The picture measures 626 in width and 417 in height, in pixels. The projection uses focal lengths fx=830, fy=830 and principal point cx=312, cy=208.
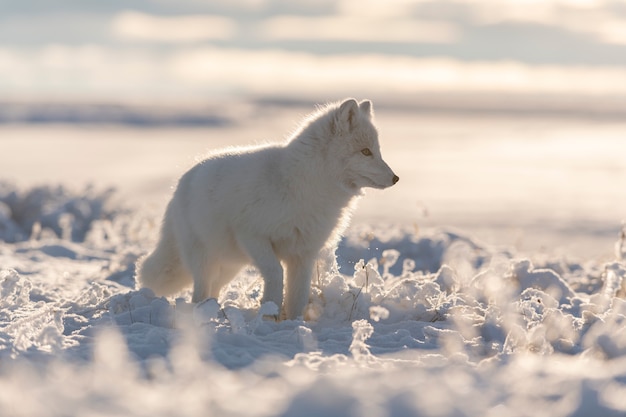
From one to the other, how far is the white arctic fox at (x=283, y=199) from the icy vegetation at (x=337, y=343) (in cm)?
38

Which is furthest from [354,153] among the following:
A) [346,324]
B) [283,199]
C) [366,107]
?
[346,324]

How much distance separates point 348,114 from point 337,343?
1.76 meters

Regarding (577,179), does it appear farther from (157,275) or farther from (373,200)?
(157,275)

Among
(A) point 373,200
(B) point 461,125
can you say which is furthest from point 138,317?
(B) point 461,125

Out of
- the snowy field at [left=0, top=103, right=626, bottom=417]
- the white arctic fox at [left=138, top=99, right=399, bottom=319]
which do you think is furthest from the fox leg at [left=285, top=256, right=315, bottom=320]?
the snowy field at [left=0, top=103, right=626, bottom=417]

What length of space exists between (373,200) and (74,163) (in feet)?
35.1

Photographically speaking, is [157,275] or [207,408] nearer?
[207,408]

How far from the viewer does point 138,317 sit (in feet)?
19.3

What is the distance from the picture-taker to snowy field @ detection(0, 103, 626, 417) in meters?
3.22

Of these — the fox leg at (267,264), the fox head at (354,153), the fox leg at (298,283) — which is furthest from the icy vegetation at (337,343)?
the fox head at (354,153)

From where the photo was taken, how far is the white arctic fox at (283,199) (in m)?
5.96

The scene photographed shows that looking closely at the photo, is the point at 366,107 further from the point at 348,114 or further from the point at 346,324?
the point at 346,324

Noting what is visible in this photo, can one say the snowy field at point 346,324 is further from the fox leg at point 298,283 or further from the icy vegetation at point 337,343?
the fox leg at point 298,283

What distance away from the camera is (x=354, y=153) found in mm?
6172
